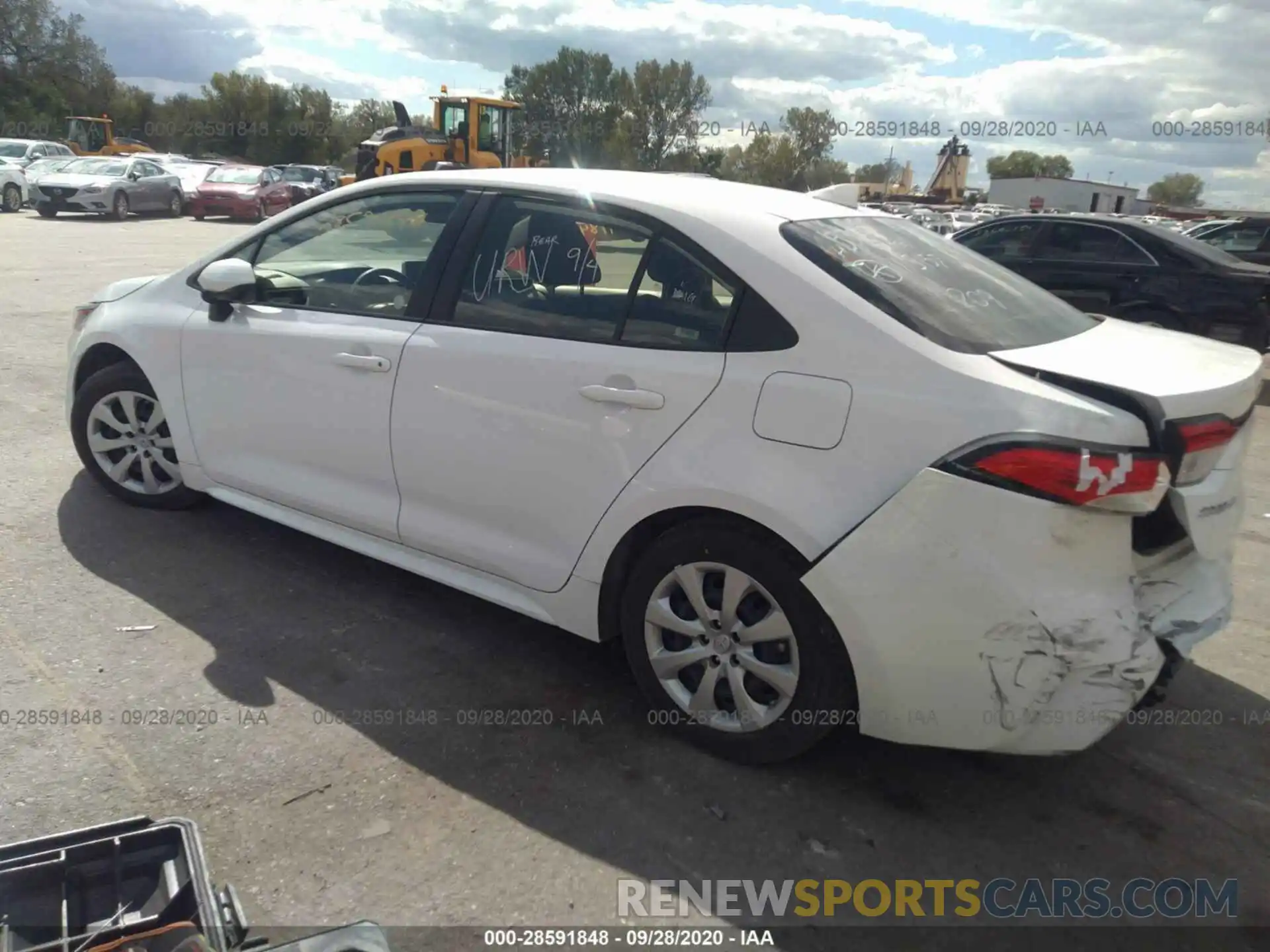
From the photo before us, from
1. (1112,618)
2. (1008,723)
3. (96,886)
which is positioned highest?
(1112,618)

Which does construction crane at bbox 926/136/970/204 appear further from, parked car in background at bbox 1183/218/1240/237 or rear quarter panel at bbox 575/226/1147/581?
rear quarter panel at bbox 575/226/1147/581

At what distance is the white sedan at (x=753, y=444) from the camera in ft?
8.24

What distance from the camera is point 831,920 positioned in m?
2.50

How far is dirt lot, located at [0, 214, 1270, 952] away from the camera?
2.60 m

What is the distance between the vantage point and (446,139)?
2489cm

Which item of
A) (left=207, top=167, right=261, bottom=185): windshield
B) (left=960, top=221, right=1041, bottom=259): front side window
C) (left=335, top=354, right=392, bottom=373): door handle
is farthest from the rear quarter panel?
(left=207, top=167, right=261, bottom=185): windshield

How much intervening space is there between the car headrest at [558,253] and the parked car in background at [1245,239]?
11.0m

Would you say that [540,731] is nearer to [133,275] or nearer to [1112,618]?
[1112,618]

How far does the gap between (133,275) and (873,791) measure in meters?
13.2

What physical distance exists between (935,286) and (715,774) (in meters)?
1.62

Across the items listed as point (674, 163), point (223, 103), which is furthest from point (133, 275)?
point (223, 103)

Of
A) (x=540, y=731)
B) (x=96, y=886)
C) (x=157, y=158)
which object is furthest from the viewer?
(x=157, y=158)

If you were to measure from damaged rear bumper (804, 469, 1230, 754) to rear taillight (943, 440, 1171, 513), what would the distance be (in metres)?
0.03

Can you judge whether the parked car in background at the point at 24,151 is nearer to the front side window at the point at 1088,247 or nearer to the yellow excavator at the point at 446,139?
the yellow excavator at the point at 446,139
